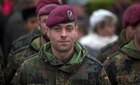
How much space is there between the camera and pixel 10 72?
10617mm

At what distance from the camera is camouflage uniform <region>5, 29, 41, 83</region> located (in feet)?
34.8

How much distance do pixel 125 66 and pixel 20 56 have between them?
1.63 meters

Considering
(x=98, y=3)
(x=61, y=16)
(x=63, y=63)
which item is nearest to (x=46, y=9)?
(x=61, y=16)

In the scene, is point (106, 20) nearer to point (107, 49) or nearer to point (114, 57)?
point (107, 49)

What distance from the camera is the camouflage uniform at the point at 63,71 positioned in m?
9.16

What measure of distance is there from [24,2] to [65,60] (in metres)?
5.51

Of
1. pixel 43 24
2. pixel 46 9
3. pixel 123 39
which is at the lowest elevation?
pixel 123 39

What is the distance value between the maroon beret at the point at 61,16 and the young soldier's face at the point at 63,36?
58mm

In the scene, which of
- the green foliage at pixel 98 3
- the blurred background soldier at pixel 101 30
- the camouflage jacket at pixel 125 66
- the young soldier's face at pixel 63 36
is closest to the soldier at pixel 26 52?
the camouflage jacket at pixel 125 66

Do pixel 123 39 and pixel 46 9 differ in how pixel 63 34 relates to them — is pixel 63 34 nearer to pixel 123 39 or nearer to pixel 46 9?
pixel 46 9

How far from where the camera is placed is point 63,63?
30.1 ft

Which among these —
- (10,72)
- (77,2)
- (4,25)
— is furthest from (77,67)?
(77,2)

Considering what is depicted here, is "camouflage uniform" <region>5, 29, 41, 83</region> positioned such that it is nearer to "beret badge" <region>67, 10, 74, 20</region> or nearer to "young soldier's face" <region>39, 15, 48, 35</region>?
"young soldier's face" <region>39, 15, 48, 35</region>

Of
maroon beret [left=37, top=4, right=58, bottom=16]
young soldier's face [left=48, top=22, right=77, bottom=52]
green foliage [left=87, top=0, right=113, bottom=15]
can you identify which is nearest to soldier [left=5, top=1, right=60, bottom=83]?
maroon beret [left=37, top=4, right=58, bottom=16]
